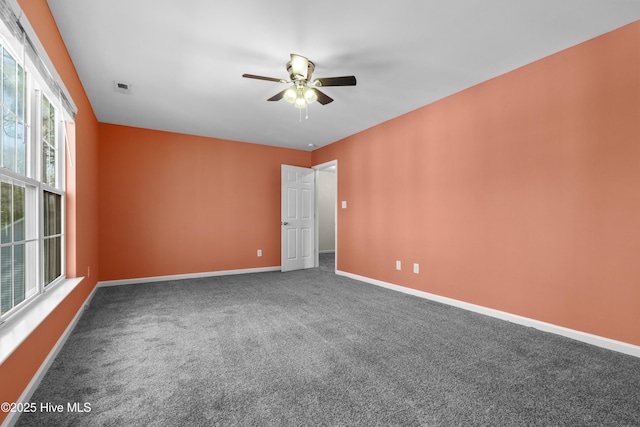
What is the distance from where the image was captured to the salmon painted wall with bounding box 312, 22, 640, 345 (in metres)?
2.33

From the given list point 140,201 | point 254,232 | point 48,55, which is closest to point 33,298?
point 48,55

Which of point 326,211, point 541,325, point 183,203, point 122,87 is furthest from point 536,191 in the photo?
point 326,211

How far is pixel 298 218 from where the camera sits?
6.07 meters

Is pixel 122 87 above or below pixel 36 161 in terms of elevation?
above

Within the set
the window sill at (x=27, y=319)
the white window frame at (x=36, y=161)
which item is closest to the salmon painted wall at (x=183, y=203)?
the window sill at (x=27, y=319)

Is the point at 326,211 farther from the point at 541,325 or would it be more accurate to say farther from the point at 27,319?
the point at 27,319

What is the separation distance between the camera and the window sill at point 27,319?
1.46 metres

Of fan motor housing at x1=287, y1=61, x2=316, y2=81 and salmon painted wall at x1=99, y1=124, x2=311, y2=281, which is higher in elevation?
fan motor housing at x1=287, y1=61, x2=316, y2=81

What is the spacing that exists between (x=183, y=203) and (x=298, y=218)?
2.15 metres

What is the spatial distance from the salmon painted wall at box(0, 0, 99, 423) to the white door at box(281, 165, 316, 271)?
A: 298cm

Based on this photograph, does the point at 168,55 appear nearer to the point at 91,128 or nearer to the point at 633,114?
the point at 91,128

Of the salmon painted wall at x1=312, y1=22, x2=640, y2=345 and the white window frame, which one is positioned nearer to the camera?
the white window frame

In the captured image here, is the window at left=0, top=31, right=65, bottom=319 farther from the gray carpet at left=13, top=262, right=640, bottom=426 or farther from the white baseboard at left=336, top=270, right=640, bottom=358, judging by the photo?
the white baseboard at left=336, top=270, right=640, bottom=358

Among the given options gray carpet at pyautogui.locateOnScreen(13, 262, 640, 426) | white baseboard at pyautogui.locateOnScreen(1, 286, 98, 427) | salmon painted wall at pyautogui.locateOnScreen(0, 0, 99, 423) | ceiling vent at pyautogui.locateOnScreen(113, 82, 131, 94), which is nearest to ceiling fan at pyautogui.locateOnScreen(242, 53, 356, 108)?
salmon painted wall at pyautogui.locateOnScreen(0, 0, 99, 423)
